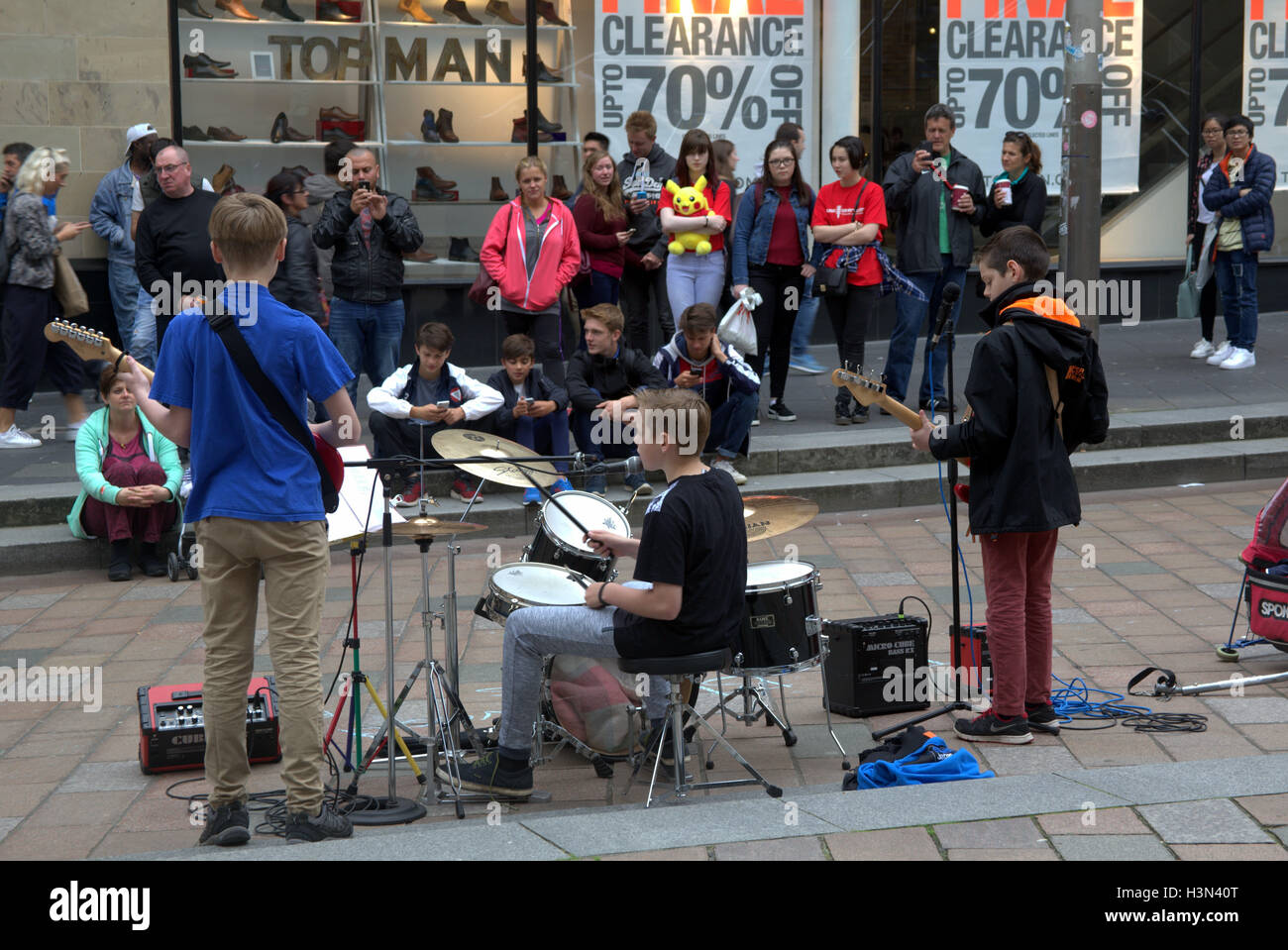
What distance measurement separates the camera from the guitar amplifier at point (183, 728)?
5348 millimetres

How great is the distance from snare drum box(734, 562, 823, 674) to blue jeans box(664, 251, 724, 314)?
504 cm

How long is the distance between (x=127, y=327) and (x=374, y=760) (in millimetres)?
6703

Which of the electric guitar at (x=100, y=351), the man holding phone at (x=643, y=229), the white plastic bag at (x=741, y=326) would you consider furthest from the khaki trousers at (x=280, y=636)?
the man holding phone at (x=643, y=229)

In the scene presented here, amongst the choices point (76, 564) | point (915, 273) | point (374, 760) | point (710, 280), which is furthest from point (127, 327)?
point (374, 760)

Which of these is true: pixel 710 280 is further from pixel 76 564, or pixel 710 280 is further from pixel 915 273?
pixel 76 564

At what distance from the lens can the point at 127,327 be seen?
1118 cm

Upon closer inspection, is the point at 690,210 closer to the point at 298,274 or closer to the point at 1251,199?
the point at 298,274

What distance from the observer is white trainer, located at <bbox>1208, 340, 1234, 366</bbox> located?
11.8m

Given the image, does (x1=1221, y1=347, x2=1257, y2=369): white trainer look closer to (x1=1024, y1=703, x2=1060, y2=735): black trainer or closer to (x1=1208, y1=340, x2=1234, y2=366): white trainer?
(x1=1208, y1=340, x2=1234, y2=366): white trainer

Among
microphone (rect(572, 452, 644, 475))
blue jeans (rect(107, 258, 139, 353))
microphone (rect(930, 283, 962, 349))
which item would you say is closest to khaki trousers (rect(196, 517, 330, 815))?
microphone (rect(572, 452, 644, 475))

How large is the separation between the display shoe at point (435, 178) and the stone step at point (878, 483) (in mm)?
4044

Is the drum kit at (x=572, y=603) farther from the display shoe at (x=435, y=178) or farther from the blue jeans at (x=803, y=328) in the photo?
the display shoe at (x=435, y=178)

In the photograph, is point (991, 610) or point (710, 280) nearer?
point (991, 610)

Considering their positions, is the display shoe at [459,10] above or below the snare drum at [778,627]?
above
